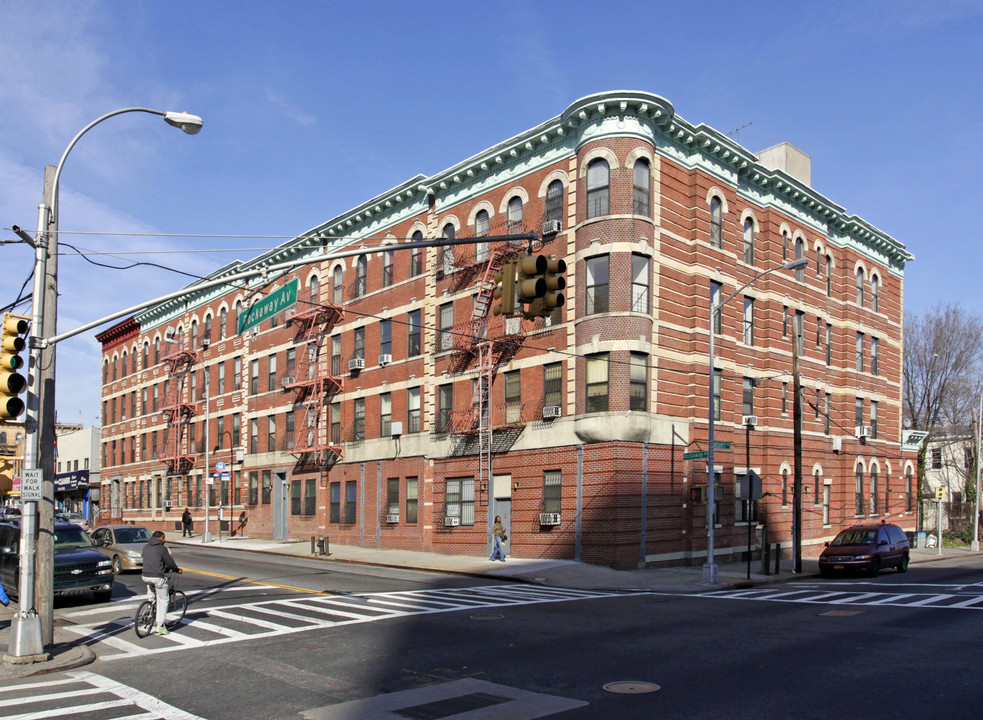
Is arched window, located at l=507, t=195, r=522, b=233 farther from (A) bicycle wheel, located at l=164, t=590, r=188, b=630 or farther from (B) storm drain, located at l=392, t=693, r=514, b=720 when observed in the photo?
(B) storm drain, located at l=392, t=693, r=514, b=720

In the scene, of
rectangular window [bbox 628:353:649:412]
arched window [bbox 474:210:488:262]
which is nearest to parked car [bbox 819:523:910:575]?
rectangular window [bbox 628:353:649:412]

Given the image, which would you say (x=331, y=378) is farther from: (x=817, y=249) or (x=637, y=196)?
(x=817, y=249)

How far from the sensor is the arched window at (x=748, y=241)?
36.9 m

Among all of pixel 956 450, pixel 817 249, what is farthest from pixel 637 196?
pixel 956 450

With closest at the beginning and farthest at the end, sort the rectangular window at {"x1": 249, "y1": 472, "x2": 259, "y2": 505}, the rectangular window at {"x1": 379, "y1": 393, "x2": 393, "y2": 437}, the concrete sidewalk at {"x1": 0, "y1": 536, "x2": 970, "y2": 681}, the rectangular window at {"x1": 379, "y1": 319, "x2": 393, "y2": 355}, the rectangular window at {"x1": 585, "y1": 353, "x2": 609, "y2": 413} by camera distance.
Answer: the concrete sidewalk at {"x1": 0, "y1": 536, "x2": 970, "y2": 681}, the rectangular window at {"x1": 585, "y1": 353, "x2": 609, "y2": 413}, the rectangular window at {"x1": 379, "y1": 393, "x2": 393, "y2": 437}, the rectangular window at {"x1": 379, "y1": 319, "x2": 393, "y2": 355}, the rectangular window at {"x1": 249, "y1": 472, "x2": 259, "y2": 505}

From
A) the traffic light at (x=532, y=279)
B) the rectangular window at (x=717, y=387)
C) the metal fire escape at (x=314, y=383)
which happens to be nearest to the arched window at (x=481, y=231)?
the metal fire escape at (x=314, y=383)

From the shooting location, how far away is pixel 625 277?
2992 cm

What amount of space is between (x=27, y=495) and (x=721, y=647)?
11.2m

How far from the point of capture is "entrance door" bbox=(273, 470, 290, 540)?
47312mm

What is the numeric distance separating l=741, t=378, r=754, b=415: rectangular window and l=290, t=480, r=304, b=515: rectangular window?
23948mm

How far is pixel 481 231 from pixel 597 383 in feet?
30.4

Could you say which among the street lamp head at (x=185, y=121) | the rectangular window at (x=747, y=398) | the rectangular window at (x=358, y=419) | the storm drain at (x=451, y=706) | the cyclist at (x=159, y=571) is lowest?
the storm drain at (x=451, y=706)

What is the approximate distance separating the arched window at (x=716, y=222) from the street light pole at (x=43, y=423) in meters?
24.4

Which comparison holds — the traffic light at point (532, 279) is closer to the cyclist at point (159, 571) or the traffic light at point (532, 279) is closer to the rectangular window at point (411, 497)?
the cyclist at point (159, 571)
